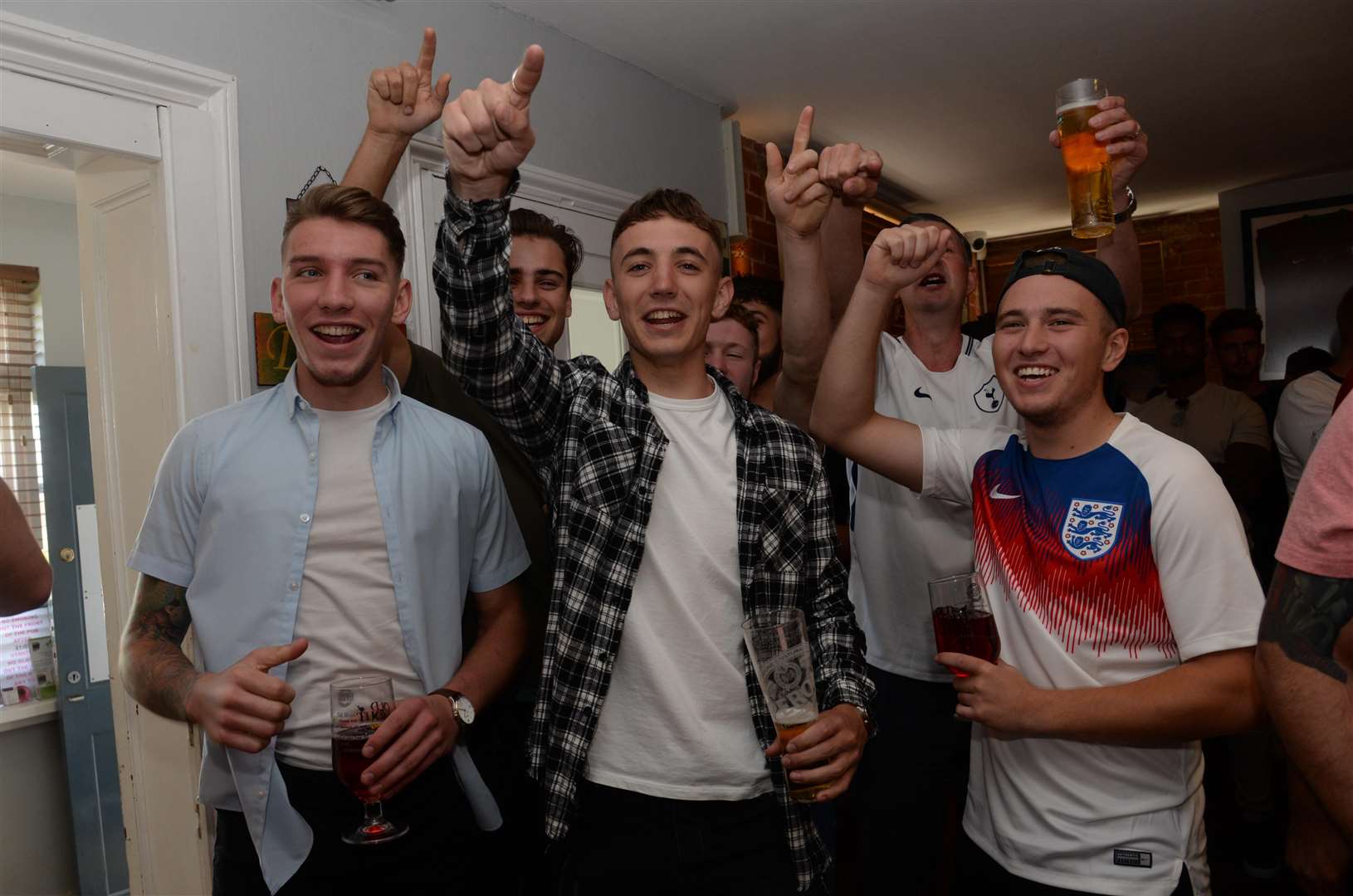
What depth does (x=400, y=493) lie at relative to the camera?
162 centimetres

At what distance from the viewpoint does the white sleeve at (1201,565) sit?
1416 mm

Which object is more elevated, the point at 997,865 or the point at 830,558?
the point at 830,558

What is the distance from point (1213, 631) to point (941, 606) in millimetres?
379

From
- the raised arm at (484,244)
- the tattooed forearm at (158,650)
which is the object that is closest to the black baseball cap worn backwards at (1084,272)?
the raised arm at (484,244)

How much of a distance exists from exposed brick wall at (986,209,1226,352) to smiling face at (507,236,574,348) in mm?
6312

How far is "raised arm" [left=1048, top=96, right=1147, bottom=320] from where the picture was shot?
1761 millimetres

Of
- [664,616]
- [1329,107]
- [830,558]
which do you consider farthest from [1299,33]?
[664,616]

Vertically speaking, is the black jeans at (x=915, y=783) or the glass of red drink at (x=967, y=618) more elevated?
the glass of red drink at (x=967, y=618)

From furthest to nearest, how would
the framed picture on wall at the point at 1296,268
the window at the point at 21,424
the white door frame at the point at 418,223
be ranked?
the framed picture on wall at the point at 1296,268 < the window at the point at 21,424 < the white door frame at the point at 418,223

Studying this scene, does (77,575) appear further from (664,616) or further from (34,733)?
(664,616)

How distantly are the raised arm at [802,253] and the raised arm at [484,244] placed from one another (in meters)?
0.42

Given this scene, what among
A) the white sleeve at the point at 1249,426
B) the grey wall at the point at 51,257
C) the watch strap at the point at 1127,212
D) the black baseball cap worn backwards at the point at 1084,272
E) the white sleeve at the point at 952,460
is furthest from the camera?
the grey wall at the point at 51,257

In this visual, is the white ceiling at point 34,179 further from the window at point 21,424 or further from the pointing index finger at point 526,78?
the pointing index finger at point 526,78

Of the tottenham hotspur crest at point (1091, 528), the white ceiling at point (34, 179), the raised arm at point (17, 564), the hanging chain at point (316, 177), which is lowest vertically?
the tottenham hotspur crest at point (1091, 528)
